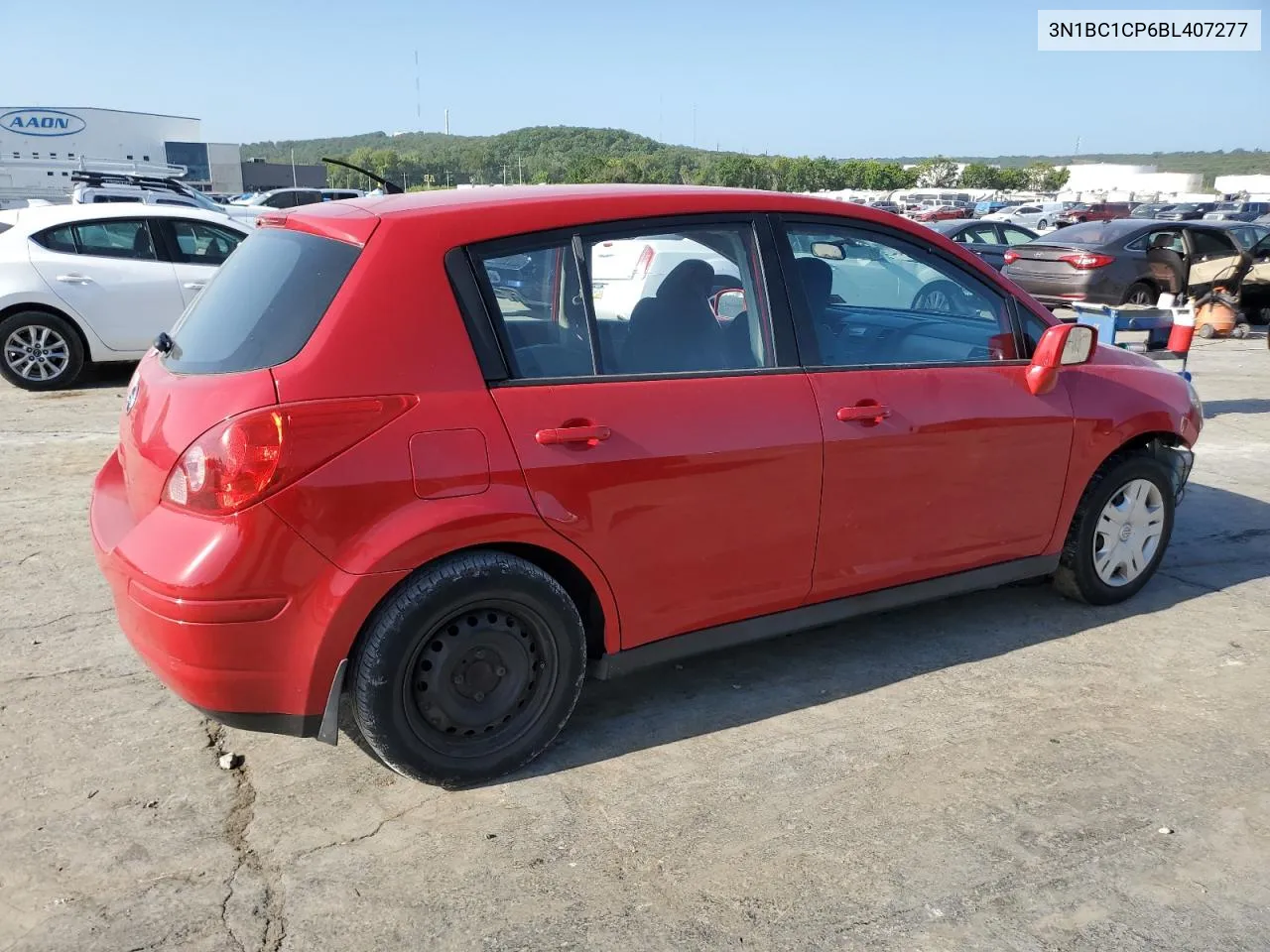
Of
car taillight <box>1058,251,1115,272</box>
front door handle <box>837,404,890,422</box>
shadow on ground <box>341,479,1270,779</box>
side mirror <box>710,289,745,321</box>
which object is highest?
side mirror <box>710,289,745,321</box>

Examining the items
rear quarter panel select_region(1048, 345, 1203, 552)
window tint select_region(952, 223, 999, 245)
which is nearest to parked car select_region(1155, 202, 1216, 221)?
window tint select_region(952, 223, 999, 245)

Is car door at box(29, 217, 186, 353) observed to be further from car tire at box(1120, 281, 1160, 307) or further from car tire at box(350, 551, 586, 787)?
car tire at box(1120, 281, 1160, 307)

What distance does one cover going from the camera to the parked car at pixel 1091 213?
44.2 m

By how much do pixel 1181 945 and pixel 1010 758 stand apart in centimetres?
87

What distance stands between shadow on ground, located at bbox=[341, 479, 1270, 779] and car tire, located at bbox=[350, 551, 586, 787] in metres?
0.20

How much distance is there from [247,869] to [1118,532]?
3705 mm

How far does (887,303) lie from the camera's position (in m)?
4.07

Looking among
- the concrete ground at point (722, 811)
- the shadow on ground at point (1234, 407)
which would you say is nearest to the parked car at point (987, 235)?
the shadow on ground at point (1234, 407)

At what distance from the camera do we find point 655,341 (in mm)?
3352

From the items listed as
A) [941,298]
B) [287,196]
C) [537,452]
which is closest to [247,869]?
[537,452]

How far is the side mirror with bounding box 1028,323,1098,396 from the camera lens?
4035 mm

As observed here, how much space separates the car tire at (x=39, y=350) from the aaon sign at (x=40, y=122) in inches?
2741

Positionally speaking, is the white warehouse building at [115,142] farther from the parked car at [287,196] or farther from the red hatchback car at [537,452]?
the red hatchback car at [537,452]

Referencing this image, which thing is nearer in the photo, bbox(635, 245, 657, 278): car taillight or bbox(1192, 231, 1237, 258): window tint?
bbox(635, 245, 657, 278): car taillight
